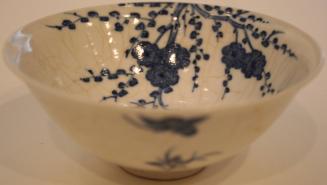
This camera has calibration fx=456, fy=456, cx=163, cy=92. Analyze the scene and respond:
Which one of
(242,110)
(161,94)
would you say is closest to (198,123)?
(242,110)

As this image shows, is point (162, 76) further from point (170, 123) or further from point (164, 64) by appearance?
point (170, 123)

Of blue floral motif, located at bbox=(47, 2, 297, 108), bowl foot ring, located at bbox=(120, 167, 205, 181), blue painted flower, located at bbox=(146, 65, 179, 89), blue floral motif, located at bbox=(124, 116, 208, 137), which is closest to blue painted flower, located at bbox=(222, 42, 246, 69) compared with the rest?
blue floral motif, located at bbox=(47, 2, 297, 108)

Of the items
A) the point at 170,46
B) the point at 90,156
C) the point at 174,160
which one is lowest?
the point at 90,156

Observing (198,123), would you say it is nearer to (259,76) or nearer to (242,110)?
(242,110)

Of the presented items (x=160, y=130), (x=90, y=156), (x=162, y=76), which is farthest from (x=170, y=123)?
(x=162, y=76)

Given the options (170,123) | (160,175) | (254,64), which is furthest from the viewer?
(254,64)

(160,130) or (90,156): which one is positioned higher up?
(160,130)

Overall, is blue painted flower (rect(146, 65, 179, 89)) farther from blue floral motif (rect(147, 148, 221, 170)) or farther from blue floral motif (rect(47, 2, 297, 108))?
blue floral motif (rect(147, 148, 221, 170))

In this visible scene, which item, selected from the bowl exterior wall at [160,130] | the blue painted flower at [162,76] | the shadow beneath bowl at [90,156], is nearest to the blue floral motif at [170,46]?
the blue painted flower at [162,76]
